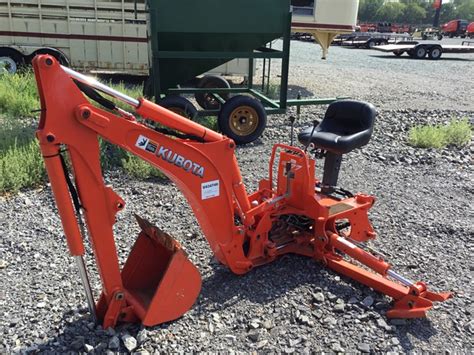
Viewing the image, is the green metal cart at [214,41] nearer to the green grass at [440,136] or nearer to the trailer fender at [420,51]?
the green grass at [440,136]

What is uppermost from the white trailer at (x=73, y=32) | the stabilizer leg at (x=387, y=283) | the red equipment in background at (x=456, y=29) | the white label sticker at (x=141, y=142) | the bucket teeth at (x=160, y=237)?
the red equipment in background at (x=456, y=29)

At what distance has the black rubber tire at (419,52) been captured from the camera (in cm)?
2564

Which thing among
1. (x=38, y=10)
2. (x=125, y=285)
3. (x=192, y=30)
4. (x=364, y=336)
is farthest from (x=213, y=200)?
(x=38, y=10)

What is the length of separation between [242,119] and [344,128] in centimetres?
307

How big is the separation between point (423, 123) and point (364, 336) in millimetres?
6735

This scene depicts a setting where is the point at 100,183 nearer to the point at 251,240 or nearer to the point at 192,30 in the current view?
the point at 251,240

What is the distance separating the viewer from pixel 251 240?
3654 mm

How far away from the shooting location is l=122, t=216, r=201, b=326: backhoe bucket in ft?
9.92

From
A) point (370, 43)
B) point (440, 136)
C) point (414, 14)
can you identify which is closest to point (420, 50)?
point (370, 43)

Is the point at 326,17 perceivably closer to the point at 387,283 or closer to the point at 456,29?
the point at 387,283

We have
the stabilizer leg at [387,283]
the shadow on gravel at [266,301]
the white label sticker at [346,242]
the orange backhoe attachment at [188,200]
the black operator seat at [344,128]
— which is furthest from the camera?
the black operator seat at [344,128]

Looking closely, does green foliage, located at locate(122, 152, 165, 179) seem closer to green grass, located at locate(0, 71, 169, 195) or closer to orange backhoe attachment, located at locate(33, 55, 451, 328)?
green grass, located at locate(0, 71, 169, 195)

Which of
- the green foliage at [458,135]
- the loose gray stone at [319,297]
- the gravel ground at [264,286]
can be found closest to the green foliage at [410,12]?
the green foliage at [458,135]

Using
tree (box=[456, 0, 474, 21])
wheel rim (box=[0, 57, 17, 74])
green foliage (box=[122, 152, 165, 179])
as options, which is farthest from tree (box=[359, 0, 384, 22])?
green foliage (box=[122, 152, 165, 179])
